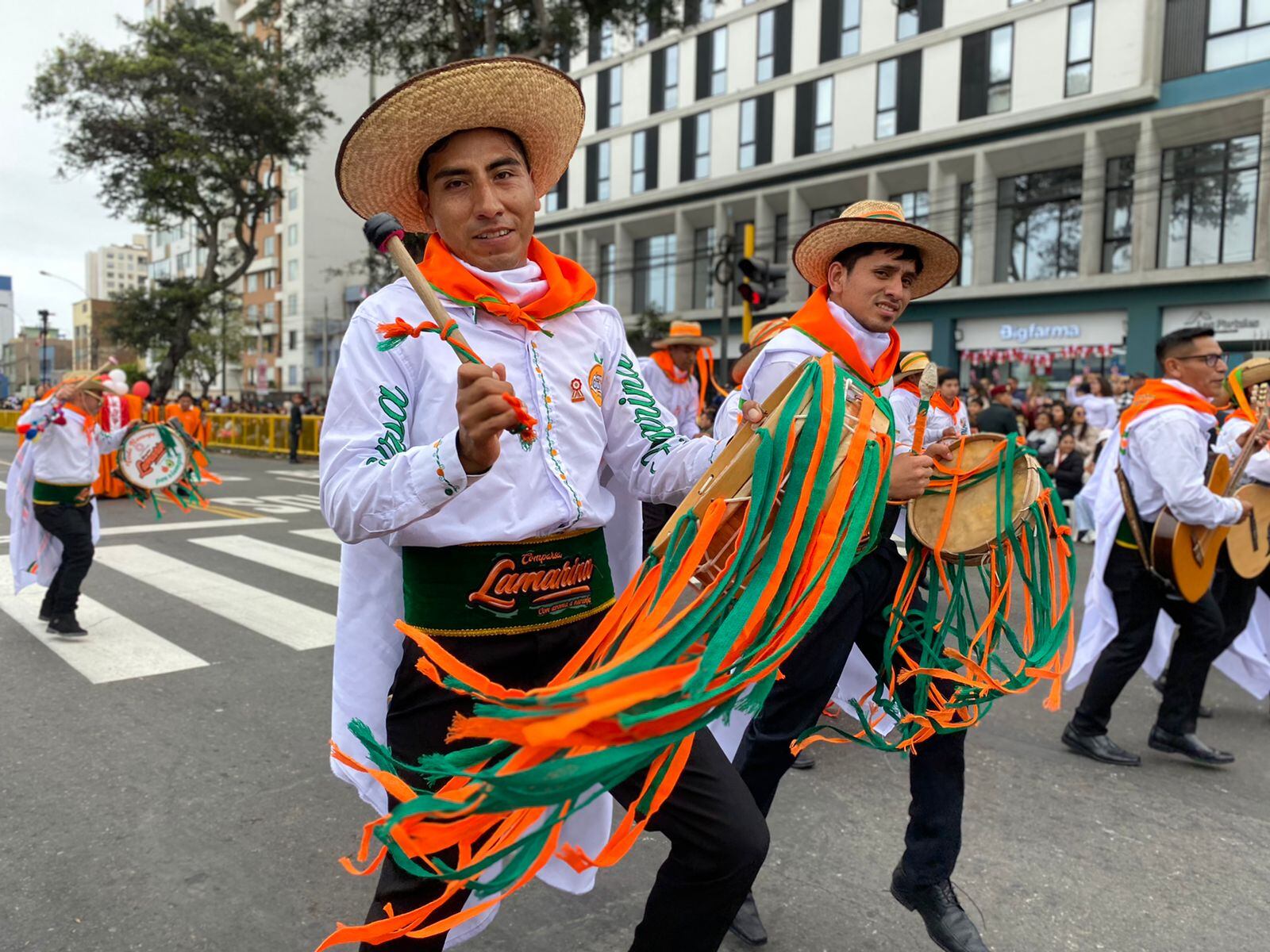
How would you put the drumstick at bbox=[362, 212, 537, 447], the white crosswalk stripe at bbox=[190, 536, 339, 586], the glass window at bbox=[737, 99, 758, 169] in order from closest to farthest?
the drumstick at bbox=[362, 212, 537, 447]
the white crosswalk stripe at bbox=[190, 536, 339, 586]
the glass window at bbox=[737, 99, 758, 169]

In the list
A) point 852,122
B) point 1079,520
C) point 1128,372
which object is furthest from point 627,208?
point 1079,520

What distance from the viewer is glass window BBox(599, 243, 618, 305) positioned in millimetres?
36062

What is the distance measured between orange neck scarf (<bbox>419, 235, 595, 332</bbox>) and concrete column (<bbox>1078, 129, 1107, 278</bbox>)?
24906 mm

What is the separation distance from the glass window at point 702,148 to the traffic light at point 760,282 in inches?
899

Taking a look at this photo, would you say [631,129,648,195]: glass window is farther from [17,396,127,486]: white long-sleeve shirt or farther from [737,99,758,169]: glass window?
[17,396,127,486]: white long-sleeve shirt

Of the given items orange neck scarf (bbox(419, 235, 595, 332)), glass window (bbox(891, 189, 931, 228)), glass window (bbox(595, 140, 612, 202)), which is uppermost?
glass window (bbox(595, 140, 612, 202))

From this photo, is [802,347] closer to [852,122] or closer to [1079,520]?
[1079,520]

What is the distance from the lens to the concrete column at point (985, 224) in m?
25.7

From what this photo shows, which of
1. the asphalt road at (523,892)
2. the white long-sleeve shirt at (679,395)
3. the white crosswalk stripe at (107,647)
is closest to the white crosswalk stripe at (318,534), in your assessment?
the white crosswalk stripe at (107,647)

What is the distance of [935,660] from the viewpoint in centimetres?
275

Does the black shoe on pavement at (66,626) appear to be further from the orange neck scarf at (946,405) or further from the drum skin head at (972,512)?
the drum skin head at (972,512)

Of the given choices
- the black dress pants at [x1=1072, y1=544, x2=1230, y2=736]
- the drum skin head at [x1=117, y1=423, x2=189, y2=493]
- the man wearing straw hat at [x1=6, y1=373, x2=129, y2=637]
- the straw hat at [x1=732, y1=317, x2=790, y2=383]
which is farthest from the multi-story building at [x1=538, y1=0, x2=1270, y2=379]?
the black dress pants at [x1=1072, y1=544, x2=1230, y2=736]

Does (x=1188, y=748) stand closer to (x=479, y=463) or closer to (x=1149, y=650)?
(x=1149, y=650)

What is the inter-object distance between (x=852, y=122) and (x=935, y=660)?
93.1 ft
